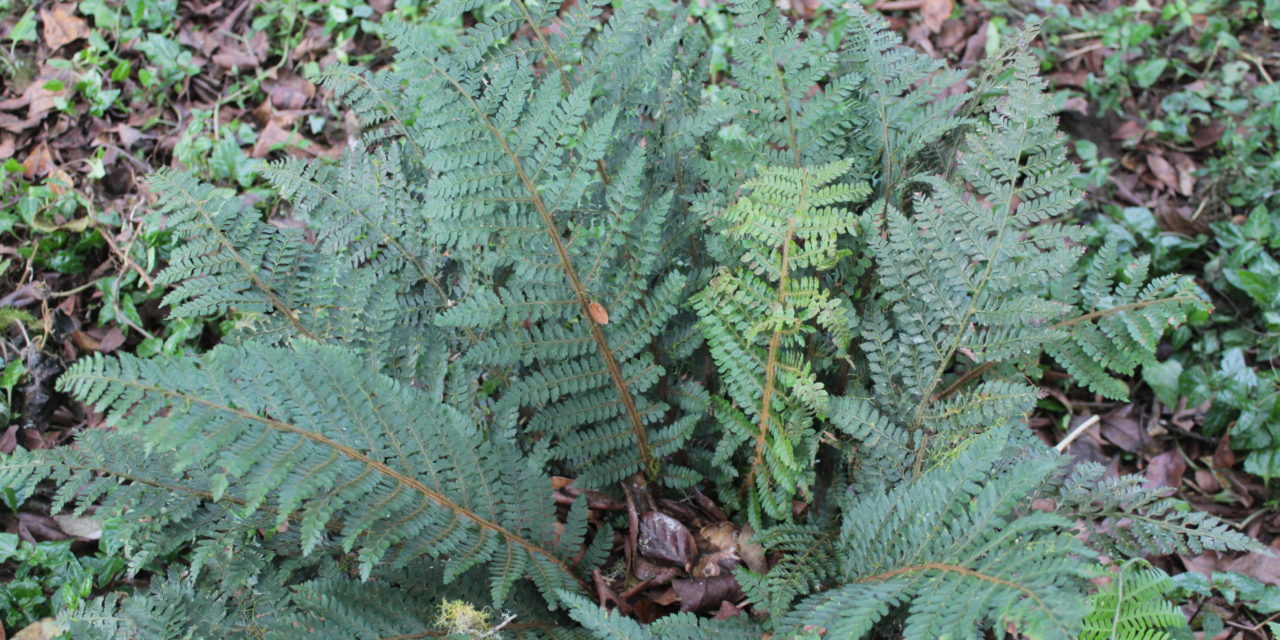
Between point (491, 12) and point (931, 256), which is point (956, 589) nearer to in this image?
point (931, 256)

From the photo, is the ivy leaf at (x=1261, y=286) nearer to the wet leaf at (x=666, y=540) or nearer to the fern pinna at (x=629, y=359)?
the fern pinna at (x=629, y=359)

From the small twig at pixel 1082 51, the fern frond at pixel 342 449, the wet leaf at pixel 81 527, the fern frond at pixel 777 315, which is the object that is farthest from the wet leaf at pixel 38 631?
the small twig at pixel 1082 51

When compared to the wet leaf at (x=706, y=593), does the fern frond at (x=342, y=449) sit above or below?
above

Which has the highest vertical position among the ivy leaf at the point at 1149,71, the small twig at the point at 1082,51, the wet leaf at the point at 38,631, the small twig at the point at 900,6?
the small twig at the point at 900,6

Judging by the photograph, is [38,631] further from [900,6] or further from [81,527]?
[900,6]

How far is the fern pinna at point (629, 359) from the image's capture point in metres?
1.59

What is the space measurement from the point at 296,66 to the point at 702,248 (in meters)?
2.08

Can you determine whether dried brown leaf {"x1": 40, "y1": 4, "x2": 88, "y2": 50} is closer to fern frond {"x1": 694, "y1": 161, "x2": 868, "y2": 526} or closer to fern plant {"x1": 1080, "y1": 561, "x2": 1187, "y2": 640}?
fern frond {"x1": 694, "y1": 161, "x2": 868, "y2": 526}

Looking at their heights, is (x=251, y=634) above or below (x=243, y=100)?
below

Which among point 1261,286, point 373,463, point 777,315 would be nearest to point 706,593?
point 777,315

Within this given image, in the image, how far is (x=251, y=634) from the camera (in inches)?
68.8

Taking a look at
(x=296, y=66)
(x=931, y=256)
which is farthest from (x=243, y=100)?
(x=931, y=256)

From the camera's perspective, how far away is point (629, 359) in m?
2.12

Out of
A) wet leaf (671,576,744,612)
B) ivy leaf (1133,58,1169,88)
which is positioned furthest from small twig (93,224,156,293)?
ivy leaf (1133,58,1169,88)
